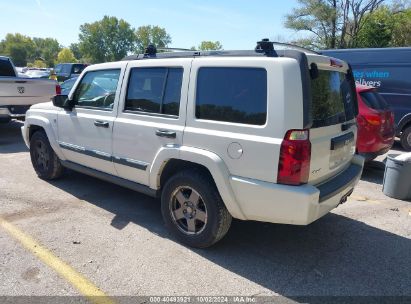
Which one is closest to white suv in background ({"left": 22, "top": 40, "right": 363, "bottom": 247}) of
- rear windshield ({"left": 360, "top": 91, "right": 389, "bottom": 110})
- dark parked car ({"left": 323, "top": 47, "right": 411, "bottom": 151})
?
rear windshield ({"left": 360, "top": 91, "right": 389, "bottom": 110})

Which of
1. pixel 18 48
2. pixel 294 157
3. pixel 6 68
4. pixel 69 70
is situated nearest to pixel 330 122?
pixel 294 157

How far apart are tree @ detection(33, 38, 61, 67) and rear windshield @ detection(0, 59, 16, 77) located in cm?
12738

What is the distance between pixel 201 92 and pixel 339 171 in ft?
5.24

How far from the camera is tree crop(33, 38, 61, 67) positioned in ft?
437

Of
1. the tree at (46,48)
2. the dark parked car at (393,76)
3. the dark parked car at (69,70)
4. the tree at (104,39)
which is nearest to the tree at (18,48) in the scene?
the tree at (46,48)

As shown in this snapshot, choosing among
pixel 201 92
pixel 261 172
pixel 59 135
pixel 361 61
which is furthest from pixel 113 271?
pixel 361 61

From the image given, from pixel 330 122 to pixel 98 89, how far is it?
2805 millimetres

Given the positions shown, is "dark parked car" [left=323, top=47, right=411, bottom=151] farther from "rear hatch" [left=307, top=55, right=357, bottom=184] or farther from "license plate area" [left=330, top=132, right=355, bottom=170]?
"license plate area" [left=330, top=132, right=355, bottom=170]

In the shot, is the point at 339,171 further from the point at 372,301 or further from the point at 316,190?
the point at 372,301

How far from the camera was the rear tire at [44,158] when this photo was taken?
5578 millimetres

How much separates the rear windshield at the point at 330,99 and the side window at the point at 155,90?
131cm

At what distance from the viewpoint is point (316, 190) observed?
3133 millimetres

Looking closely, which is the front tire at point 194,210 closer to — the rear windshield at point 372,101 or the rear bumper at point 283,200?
the rear bumper at point 283,200

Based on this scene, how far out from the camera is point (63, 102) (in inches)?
199
